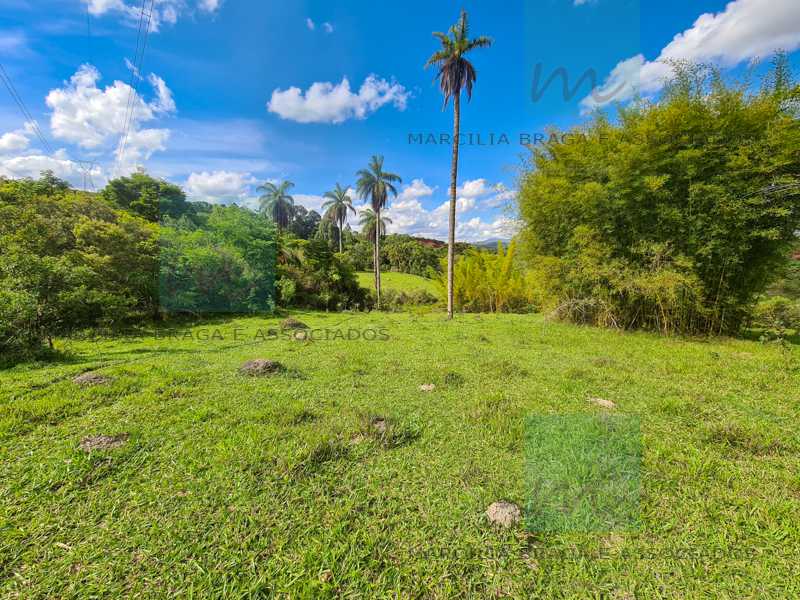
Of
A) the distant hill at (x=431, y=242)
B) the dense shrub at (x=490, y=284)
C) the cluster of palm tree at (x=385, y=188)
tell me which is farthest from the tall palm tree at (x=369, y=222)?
the distant hill at (x=431, y=242)

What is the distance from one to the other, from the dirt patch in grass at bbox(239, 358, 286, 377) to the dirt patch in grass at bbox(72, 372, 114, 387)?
4.49 ft

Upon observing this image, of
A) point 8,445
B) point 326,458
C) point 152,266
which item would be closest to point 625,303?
point 326,458

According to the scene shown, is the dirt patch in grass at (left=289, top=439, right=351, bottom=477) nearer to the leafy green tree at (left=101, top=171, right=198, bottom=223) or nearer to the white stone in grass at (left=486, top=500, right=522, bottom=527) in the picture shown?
the white stone in grass at (left=486, top=500, right=522, bottom=527)

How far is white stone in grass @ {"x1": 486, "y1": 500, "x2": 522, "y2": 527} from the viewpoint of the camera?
5.10 ft

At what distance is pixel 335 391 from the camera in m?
3.46

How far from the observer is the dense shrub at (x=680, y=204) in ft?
16.2

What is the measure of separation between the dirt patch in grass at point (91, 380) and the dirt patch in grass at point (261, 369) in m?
1.37

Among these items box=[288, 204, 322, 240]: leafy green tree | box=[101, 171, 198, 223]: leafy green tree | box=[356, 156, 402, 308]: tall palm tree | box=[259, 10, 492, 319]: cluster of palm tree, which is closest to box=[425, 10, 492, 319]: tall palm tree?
box=[259, 10, 492, 319]: cluster of palm tree

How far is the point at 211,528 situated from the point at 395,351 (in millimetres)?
4052

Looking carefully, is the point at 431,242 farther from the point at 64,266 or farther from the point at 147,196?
the point at 64,266

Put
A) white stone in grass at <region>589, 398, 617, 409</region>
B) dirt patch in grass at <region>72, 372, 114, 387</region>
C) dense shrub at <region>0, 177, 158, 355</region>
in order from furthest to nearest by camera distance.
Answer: dense shrub at <region>0, 177, 158, 355</region> < dirt patch in grass at <region>72, 372, 114, 387</region> < white stone in grass at <region>589, 398, 617, 409</region>

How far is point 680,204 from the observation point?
545 cm

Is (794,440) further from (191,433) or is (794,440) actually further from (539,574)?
(191,433)

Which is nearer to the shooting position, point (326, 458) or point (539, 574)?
point (539, 574)
